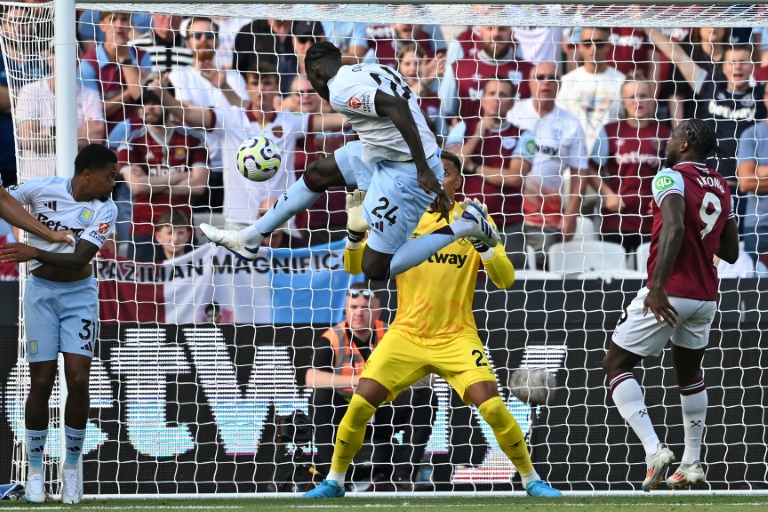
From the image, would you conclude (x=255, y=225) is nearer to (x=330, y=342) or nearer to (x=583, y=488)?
(x=330, y=342)

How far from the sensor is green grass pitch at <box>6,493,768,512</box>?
20.8ft

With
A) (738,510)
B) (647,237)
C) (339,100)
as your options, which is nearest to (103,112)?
(339,100)

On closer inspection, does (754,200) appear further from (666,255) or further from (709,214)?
(666,255)

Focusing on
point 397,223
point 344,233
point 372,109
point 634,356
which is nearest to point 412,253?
point 397,223

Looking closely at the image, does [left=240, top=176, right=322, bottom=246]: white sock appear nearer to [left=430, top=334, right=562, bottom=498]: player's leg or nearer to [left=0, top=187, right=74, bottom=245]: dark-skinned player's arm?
[left=0, top=187, right=74, bottom=245]: dark-skinned player's arm

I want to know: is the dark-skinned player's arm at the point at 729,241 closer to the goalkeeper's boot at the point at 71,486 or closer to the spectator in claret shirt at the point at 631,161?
the spectator in claret shirt at the point at 631,161

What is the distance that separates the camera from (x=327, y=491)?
23.9 feet

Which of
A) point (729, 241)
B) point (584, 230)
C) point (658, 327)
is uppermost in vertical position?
point (729, 241)

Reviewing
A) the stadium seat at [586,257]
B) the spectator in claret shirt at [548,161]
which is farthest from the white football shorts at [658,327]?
the spectator in claret shirt at [548,161]

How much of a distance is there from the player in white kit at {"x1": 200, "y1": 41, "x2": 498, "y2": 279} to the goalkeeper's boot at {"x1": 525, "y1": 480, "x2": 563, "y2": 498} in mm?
1586

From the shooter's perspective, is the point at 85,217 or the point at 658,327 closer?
the point at 658,327

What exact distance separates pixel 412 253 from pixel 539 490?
1769 mm

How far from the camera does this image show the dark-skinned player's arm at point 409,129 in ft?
20.6

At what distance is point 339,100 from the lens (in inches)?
254
